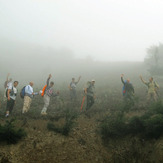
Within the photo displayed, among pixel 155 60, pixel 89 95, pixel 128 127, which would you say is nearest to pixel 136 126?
pixel 128 127

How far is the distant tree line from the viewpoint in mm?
23606

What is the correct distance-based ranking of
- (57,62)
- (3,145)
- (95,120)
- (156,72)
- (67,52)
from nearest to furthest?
(3,145)
(95,120)
(156,72)
(57,62)
(67,52)

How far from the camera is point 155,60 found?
109ft

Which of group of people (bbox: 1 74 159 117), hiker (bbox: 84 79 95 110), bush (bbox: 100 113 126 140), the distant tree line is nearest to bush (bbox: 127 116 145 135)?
bush (bbox: 100 113 126 140)

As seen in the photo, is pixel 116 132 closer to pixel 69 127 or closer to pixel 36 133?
pixel 69 127

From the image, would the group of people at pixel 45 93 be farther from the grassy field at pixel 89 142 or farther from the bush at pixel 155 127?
the bush at pixel 155 127

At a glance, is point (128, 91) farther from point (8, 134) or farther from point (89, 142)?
point (8, 134)

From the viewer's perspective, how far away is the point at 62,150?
6.35 m

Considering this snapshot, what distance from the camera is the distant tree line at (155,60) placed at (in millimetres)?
23606

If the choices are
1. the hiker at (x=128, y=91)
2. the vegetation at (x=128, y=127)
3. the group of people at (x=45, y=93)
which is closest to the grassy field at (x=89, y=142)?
the vegetation at (x=128, y=127)

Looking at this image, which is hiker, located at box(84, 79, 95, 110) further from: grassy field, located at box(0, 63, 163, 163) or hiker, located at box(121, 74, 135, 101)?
grassy field, located at box(0, 63, 163, 163)

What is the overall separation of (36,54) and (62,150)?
8201 centimetres

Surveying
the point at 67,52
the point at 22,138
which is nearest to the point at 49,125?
the point at 22,138

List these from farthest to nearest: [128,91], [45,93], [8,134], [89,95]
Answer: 1. [128,91]
2. [89,95]
3. [45,93]
4. [8,134]
